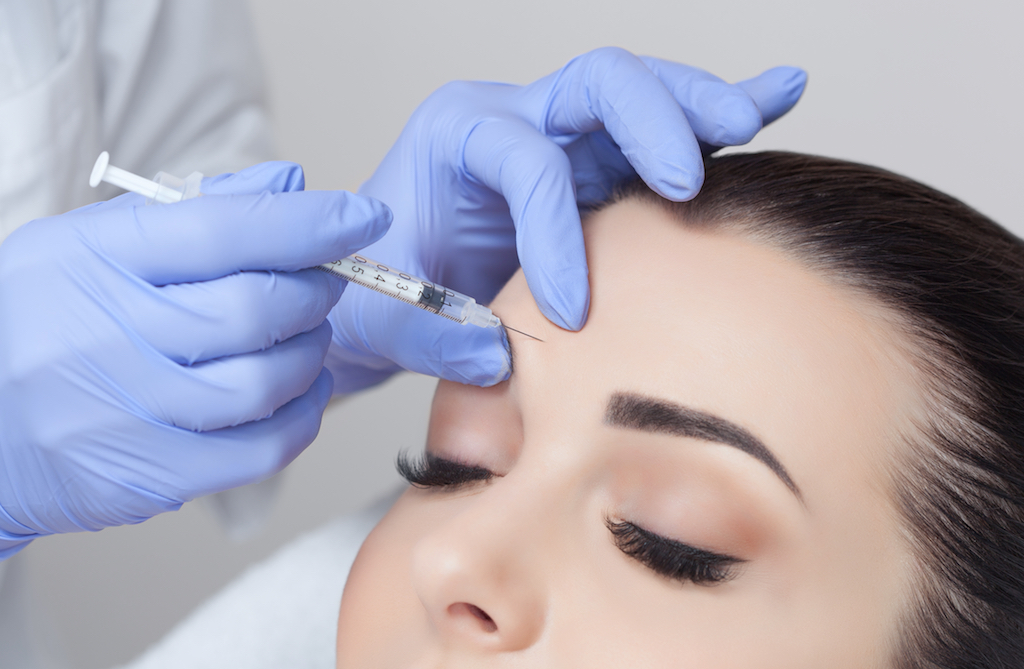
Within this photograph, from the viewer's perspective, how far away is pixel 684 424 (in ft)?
2.96

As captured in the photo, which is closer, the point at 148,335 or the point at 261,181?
the point at 148,335

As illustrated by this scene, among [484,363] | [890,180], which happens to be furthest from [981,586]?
[484,363]

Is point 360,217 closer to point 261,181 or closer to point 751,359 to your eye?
point 261,181

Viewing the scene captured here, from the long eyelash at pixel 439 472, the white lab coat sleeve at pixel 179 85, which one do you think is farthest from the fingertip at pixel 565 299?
the white lab coat sleeve at pixel 179 85

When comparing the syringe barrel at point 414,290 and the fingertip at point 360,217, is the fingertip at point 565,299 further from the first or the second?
the fingertip at point 360,217

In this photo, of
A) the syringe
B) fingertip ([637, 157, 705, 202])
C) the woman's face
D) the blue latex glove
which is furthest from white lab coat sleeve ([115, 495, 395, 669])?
fingertip ([637, 157, 705, 202])

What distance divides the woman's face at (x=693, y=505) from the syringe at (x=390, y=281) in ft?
0.44

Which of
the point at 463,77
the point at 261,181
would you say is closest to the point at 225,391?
the point at 261,181

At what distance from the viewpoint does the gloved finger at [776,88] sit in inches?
52.3

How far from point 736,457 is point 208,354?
2.17 ft

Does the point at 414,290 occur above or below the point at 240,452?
above

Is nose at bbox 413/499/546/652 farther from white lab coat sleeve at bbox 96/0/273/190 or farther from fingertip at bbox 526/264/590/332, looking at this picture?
white lab coat sleeve at bbox 96/0/273/190

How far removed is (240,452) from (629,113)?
717 mm

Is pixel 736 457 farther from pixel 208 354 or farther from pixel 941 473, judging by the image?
pixel 208 354
